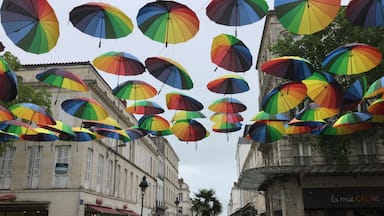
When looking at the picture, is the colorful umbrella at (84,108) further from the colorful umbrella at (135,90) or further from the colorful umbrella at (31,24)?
the colorful umbrella at (31,24)

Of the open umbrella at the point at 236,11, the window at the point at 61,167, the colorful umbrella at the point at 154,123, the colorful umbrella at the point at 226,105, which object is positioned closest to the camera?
the open umbrella at the point at 236,11

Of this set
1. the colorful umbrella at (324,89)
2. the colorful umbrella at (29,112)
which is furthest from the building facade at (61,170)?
the colorful umbrella at (324,89)

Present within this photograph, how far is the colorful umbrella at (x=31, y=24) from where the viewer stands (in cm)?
690

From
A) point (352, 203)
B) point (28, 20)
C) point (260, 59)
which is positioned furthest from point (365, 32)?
point (260, 59)

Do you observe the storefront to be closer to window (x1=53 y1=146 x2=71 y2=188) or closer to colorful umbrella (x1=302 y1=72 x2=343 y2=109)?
colorful umbrella (x1=302 y1=72 x2=343 y2=109)

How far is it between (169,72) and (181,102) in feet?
7.28

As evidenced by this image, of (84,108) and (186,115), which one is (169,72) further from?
(84,108)

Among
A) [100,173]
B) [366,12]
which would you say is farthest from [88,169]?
[366,12]

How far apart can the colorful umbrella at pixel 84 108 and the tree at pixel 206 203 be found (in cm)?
4825

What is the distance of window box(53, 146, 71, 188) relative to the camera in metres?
23.0

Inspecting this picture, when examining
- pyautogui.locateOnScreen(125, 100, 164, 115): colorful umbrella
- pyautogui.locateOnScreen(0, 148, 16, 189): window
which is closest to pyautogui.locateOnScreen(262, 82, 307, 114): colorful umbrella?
pyautogui.locateOnScreen(125, 100, 164, 115): colorful umbrella

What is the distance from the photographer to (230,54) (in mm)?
8562

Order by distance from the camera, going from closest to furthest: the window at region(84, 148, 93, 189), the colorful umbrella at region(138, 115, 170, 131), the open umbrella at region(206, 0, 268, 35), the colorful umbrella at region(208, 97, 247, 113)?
the open umbrella at region(206, 0, 268, 35), the colorful umbrella at region(208, 97, 247, 113), the colorful umbrella at region(138, 115, 170, 131), the window at region(84, 148, 93, 189)

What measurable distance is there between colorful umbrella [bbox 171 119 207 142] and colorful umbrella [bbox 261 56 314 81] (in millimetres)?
4640
